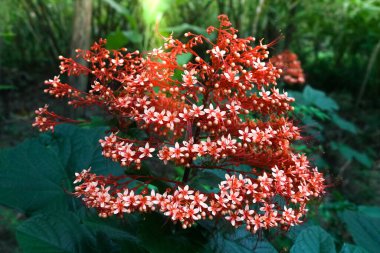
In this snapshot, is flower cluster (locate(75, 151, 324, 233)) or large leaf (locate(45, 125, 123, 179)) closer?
flower cluster (locate(75, 151, 324, 233))

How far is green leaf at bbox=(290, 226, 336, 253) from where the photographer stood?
0.84 m

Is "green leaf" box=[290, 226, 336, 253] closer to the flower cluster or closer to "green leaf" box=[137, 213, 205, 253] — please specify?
the flower cluster

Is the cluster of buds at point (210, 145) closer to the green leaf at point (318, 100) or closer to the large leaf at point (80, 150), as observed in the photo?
the large leaf at point (80, 150)

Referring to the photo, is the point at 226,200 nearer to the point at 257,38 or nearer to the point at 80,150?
the point at 80,150

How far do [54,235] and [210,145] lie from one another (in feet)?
1.25

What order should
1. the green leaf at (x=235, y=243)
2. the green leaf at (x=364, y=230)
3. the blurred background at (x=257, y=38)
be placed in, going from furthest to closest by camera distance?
the blurred background at (x=257, y=38)
the green leaf at (x=364, y=230)
the green leaf at (x=235, y=243)

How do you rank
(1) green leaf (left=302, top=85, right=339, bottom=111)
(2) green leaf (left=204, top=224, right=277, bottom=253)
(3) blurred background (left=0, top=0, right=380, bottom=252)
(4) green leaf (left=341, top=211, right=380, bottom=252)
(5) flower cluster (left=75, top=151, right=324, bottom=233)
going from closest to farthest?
(5) flower cluster (left=75, top=151, right=324, bottom=233), (2) green leaf (left=204, top=224, right=277, bottom=253), (4) green leaf (left=341, top=211, right=380, bottom=252), (1) green leaf (left=302, top=85, right=339, bottom=111), (3) blurred background (left=0, top=0, right=380, bottom=252)

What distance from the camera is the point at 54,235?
33.8 inches

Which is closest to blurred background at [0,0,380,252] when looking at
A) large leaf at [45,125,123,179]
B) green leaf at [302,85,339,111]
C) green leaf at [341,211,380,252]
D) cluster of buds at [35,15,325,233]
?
green leaf at [302,85,339,111]

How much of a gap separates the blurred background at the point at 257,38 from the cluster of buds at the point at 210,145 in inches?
90.3

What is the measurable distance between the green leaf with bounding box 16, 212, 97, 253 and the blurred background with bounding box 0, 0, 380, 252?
237 cm

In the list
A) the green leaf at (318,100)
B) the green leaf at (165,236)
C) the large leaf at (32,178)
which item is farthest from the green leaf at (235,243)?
the green leaf at (318,100)

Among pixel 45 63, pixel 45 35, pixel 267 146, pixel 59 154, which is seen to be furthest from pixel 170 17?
pixel 267 146

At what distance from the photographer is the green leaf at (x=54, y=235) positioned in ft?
2.67
